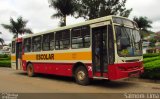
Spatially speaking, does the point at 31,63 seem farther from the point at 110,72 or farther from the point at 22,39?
the point at 110,72

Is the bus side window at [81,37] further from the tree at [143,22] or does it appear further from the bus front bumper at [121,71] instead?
the tree at [143,22]

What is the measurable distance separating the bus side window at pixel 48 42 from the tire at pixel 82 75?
9.62 ft

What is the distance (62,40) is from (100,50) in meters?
3.13

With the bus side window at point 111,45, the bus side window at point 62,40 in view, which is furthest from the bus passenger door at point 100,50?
the bus side window at point 62,40

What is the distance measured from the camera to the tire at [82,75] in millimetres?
13585

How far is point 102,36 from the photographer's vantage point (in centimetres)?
1272

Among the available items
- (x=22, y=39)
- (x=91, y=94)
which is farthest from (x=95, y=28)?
(x=22, y=39)

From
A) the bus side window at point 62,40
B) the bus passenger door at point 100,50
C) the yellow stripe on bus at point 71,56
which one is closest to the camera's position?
the bus passenger door at point 100,50

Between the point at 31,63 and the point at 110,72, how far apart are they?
8449 millimetres

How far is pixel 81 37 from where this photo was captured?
13758mm

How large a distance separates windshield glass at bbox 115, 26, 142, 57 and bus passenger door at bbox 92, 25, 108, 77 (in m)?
0.62

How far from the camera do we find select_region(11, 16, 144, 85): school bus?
12.1 meters

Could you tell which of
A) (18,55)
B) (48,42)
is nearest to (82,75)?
(48,42)

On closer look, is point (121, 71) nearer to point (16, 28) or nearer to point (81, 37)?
point (81, 37)
